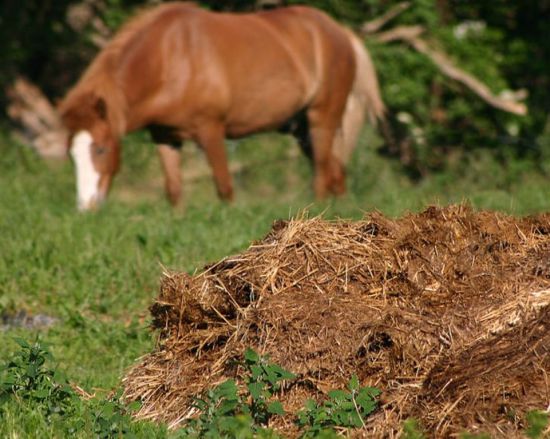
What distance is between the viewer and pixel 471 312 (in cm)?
512

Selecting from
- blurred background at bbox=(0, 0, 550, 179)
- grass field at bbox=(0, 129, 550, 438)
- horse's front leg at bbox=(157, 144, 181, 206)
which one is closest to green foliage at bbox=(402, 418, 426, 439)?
grass field at bbox=(0, 129, 550, 438)

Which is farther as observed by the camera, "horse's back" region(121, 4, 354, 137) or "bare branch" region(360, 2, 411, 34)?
"bare branch" region(360, 2, 411, 34)

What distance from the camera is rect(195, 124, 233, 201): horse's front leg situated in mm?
12516

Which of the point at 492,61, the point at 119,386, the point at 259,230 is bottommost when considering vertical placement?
the point at 492,61

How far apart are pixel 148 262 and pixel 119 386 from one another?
292 centimetres

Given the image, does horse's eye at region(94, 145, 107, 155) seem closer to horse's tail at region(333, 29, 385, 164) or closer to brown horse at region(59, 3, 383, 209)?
brown horse at region(59, 3, 383, 209)

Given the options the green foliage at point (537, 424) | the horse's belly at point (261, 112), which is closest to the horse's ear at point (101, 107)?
the horse's belly at point (261, 112)

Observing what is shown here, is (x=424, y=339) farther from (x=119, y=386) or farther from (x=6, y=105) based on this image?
(x=6, y=105)

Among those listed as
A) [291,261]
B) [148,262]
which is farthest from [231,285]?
[148,262]

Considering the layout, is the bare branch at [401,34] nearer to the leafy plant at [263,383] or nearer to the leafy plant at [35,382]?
the leafy plant at [35,382]

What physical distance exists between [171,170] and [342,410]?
8.25m

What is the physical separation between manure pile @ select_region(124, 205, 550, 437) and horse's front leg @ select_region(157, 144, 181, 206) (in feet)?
23.3

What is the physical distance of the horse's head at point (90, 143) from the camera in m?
11.9

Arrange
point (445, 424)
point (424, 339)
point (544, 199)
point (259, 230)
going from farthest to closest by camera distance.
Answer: point (544, 199), point (259, 230), point (424, 339), point (445, 424)
